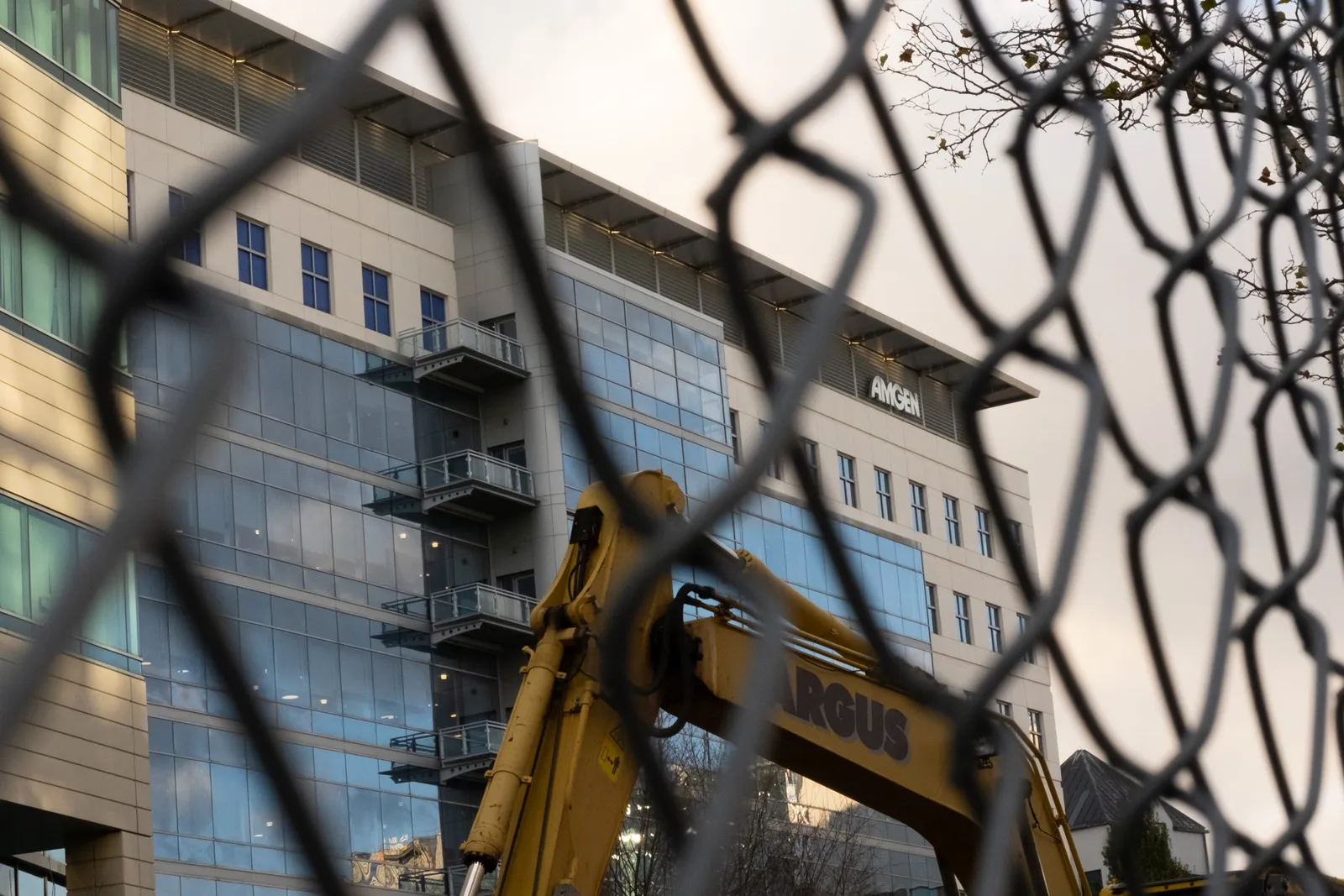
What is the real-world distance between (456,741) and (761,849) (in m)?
7.66

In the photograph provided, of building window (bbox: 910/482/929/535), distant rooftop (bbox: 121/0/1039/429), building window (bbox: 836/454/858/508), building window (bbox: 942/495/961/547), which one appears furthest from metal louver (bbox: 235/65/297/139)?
building window (bbox: 942/495/961/547)

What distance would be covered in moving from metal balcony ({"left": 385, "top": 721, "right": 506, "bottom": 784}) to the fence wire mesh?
30294mm

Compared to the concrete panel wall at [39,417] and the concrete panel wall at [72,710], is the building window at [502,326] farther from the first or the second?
the concrete panel wall at [39,417]

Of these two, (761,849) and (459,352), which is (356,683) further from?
(761,849)

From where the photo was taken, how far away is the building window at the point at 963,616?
151 ft

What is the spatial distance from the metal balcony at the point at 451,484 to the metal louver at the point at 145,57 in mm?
7379

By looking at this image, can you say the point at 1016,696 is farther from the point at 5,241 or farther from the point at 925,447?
the point at 5,241

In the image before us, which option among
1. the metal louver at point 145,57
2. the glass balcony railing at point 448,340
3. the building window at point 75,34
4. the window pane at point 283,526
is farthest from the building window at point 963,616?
the building window at point 75,34

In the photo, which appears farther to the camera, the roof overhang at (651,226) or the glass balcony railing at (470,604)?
the roof overhang at (651,226)

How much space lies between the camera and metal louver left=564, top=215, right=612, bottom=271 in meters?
36.9

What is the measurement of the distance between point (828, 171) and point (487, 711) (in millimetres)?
33208

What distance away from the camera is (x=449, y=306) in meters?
35.0

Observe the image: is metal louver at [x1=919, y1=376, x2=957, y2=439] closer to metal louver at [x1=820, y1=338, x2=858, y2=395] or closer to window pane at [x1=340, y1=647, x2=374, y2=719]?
metal louver at [x1=820, y1=338, x2=858, y2=395]

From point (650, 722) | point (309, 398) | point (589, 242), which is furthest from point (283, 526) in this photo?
point (650, 722)
